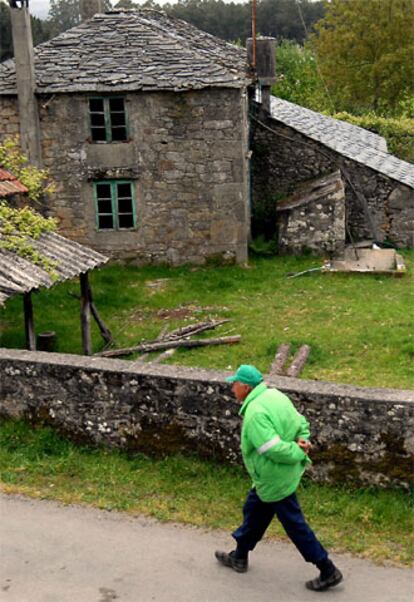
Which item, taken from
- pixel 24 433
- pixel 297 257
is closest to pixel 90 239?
pixel 297 257

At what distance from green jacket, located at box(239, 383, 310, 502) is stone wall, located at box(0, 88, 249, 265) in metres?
13.1

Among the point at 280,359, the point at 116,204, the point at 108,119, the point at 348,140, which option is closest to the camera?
the point at 280,359

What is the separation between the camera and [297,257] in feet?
64.2

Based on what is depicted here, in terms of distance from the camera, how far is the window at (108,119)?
1809 centimetres

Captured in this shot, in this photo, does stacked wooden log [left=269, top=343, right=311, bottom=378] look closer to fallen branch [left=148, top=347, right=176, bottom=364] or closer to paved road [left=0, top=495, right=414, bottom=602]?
fallen branch [left=148, top=347, right=176, bottom=364]

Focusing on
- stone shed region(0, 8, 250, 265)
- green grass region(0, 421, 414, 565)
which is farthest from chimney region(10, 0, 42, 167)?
green grass region(0, 421, 414, 565)

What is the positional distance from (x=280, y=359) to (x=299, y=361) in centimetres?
32

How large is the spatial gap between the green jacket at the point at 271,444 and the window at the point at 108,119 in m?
13.7

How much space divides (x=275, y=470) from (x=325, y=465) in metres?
1.67

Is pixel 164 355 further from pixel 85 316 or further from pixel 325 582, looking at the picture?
pixel 325 582

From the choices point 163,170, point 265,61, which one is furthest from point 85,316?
point 265,61

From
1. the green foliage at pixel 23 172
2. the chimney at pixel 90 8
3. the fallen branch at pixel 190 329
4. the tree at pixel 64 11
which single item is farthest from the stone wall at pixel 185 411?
the tree at pixel 64 11

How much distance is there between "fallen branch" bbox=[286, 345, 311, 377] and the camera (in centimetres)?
1184

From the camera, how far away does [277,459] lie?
220 inches
